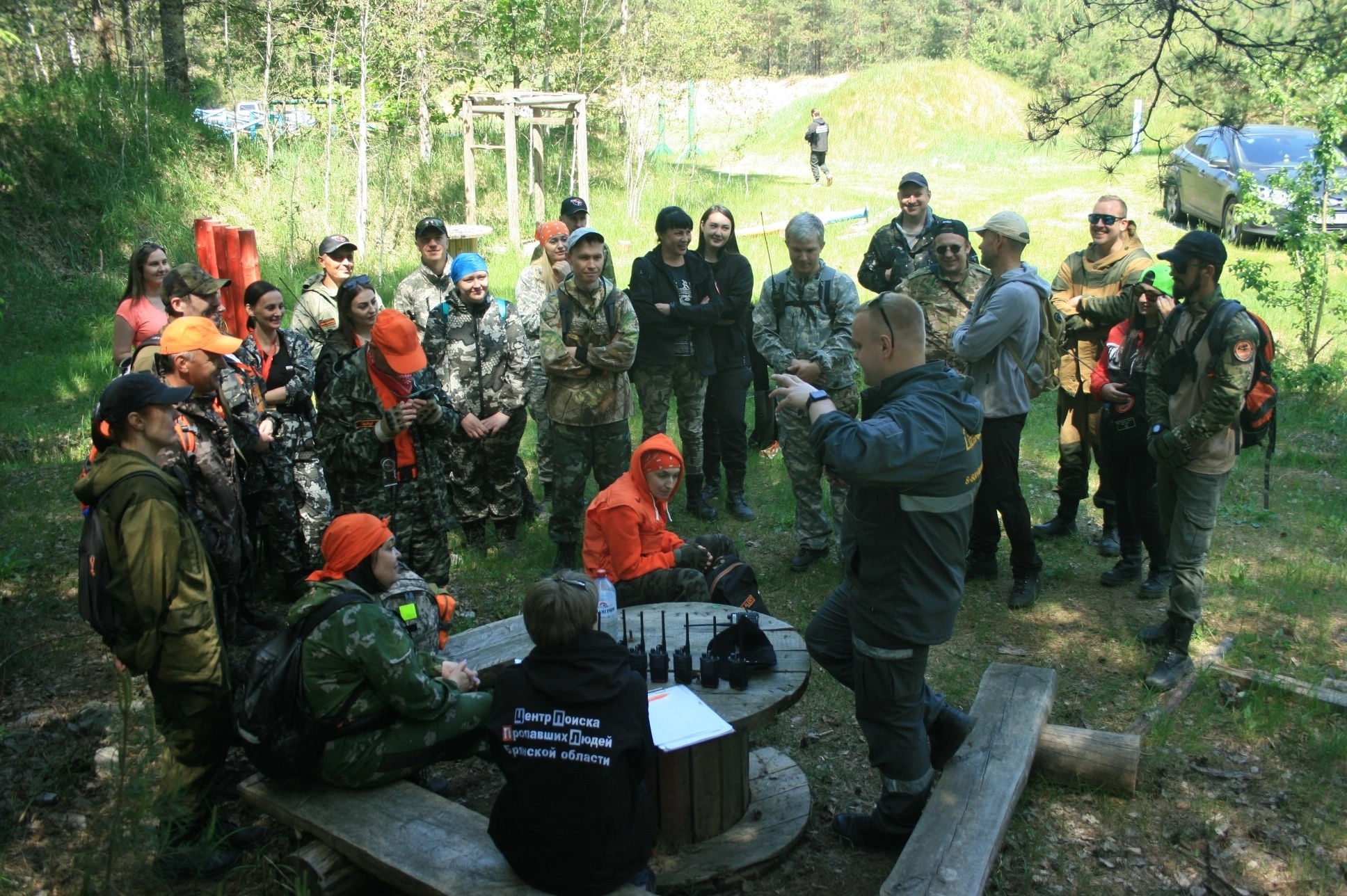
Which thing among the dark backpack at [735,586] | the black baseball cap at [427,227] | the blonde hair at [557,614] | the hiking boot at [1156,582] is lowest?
the hiking boot at [1156,582]

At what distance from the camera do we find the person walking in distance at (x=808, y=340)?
6.47 meters

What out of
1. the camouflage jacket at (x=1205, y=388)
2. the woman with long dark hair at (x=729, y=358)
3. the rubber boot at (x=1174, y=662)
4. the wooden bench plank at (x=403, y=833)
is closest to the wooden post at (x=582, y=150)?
the woman with long dark hair at (x=729, y=358)

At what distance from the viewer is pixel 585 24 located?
1722 cm

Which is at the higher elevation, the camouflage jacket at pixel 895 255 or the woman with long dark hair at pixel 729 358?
the camouflage jacket at pixel 895 255

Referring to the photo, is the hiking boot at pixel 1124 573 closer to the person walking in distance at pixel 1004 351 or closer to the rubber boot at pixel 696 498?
the person walking in distance at pixel 1004 351

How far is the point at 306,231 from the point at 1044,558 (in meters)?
10.8

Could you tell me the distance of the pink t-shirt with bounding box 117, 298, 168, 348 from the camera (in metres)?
6.21

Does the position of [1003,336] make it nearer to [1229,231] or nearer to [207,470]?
[207,470]

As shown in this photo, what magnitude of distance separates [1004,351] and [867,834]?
3.02m

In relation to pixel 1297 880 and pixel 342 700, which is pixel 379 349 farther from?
pixel 1297 880

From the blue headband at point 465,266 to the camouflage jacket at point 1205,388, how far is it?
4033 millimetres

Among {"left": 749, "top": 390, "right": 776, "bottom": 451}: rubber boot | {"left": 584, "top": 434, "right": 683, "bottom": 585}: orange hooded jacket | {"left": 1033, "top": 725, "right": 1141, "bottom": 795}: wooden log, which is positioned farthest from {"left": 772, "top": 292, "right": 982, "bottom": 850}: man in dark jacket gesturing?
{"left": 749, "top": 390, "right": 776, "bottom": 451}: rubber boot

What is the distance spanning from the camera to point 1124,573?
6320mm

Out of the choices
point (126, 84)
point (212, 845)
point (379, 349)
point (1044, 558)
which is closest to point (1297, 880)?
point (1044, 558)
